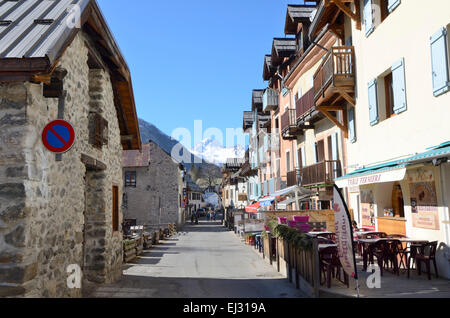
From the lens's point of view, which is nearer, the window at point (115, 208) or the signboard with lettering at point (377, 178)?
the signboard with lettering at point (377, 178)

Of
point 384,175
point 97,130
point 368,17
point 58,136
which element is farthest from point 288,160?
point 58,136

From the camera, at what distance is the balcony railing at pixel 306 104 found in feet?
63.2

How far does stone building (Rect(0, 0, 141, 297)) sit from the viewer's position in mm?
5418

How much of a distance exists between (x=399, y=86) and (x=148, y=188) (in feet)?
106

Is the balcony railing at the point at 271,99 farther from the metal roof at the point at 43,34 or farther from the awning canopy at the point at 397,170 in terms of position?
the metal roof at the point at 43,34

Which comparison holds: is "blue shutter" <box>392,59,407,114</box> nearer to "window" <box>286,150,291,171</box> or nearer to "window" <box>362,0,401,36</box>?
"window" <box>362,0,401,36</box>

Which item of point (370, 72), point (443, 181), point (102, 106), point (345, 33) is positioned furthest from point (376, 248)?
point (345, 33)

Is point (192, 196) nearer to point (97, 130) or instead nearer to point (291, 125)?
point (291, 125)

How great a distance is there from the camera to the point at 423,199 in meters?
9.57

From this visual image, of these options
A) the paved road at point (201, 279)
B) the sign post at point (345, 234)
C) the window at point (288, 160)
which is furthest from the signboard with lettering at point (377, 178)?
the window at point (288, 160)

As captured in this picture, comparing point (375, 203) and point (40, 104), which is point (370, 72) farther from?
point (40, 104)

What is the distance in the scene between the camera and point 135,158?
40.6 metres

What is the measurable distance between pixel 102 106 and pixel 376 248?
7289 millimetres

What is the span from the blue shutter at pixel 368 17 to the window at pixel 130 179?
3099 cm
